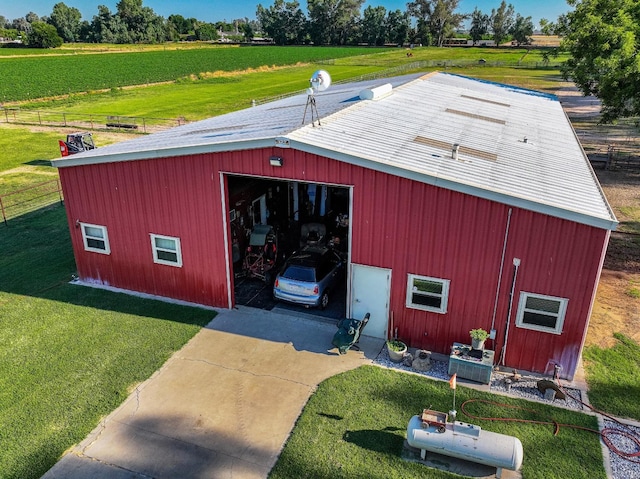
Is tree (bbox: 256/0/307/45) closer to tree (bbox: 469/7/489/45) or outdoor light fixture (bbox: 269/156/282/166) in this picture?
tree (bbox: 469/7/489/45)

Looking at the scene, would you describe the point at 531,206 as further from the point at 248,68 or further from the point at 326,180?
the point at 248,68

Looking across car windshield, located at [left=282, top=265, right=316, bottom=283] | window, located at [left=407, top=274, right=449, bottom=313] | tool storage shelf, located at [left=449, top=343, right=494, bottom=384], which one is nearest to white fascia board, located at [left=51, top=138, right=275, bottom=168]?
car windshield, located at [left=282, top=265, right=316, bottom=283]

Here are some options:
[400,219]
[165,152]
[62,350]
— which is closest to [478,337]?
[400,219]

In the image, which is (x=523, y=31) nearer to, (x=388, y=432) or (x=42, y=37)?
(x=42, y=37)

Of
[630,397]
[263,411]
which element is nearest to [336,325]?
[263,411]

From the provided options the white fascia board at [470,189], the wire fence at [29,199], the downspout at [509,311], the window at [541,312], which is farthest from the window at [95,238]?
the window at [541,312]
